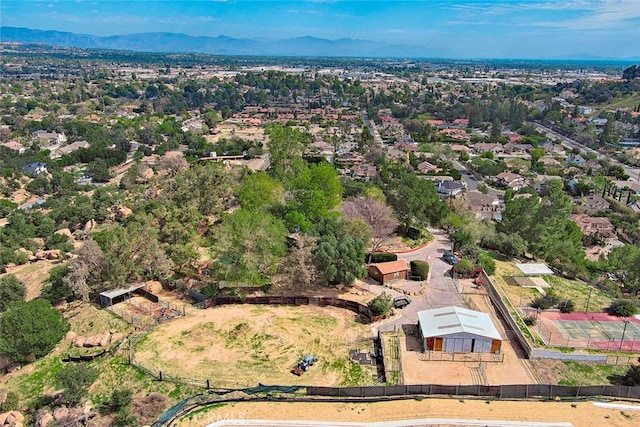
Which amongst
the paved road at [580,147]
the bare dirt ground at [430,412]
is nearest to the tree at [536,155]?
the paved road at [580,147]

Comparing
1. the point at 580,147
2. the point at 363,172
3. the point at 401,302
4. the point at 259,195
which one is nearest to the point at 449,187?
the point at 363,172

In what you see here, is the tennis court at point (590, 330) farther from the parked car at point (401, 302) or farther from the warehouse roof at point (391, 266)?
the warehouse roof at point (391, 266)

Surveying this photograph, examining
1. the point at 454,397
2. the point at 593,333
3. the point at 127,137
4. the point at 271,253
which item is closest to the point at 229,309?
the point at 271,253

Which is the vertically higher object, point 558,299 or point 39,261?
point 558,299

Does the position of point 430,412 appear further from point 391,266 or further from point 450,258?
point 450,258

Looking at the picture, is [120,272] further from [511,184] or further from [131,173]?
[511,184]
